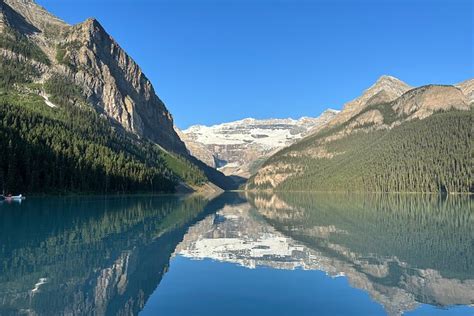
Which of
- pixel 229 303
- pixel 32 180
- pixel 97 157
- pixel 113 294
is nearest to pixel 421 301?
pixel 229 303

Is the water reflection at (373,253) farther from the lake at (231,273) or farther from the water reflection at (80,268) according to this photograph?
the water reflection at (80,268)

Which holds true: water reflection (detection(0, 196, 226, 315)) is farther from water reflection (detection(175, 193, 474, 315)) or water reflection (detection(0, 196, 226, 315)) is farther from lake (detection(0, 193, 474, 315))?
water reflection (detection(175, 193, 474, 315))

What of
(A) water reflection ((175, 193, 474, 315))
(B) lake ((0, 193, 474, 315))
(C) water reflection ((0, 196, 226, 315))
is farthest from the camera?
(A) water reflection ((175, 193, 474, 315))

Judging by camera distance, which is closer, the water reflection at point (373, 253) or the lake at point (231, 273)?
the lake at point (231, 273)

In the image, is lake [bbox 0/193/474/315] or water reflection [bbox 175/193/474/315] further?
water reflection [bbox 175/193/474/315]

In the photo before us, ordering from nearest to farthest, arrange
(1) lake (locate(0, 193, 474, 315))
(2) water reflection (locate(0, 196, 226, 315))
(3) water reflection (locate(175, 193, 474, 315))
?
(2) water reflection (locate(0, 196, 226, 315))
(1) lake (locate(0, 193, 474, 315))
(3) water reflection (locate(175, 193, 474, 315))

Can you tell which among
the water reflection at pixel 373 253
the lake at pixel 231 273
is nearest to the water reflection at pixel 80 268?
the lake at pixel 231 273

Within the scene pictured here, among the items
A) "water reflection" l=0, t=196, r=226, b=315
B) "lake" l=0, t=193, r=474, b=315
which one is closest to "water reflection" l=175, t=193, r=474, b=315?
"lake" l=0, t=193, r=474, b=315

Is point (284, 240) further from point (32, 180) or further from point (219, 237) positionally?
point (32, 180)

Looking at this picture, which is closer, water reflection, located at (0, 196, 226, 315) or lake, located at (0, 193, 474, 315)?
water reflection, located at (0, 196, 226, 315)

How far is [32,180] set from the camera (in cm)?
11875

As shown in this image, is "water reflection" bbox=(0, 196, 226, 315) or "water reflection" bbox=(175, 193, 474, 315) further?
"water reflection" bbox=(175, 193, 474, 315)

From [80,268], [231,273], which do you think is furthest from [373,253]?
[80,268]

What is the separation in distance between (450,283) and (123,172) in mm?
142615
